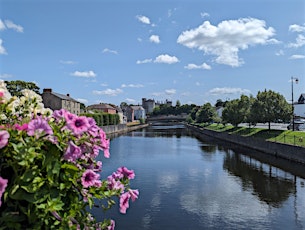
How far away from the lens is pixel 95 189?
2525 millimetres

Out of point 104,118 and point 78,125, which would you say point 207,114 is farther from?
point 78,125

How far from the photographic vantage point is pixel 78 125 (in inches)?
86.1

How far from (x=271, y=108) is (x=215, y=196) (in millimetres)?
29020

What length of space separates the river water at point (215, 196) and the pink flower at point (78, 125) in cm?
1207

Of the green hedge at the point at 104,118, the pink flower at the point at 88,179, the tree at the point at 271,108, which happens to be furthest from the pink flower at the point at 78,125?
the green hedge at the point at 104,118

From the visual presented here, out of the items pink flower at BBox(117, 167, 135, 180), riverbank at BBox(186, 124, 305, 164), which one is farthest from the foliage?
riverbank at BBox(186, 124, 305, 164)

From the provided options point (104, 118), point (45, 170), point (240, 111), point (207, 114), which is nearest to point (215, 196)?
point (45, 170)

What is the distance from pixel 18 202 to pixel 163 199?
1613 cm

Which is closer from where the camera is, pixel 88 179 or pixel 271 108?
pixel 88 179

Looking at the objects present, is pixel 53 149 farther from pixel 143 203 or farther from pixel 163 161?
pixel 163 161

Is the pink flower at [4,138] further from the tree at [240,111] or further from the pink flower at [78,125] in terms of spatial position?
the tree at [240,111]

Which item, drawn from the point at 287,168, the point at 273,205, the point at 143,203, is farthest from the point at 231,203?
the point at 287,168

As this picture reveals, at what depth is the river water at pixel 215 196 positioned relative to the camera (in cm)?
1392

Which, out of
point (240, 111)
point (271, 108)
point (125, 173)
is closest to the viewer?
point (125, 173)
